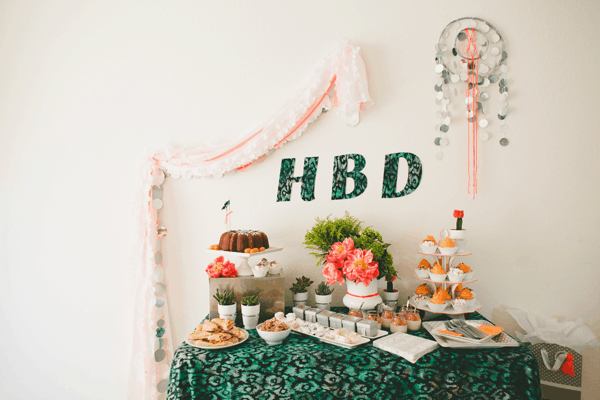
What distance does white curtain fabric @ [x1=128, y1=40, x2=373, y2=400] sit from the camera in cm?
189

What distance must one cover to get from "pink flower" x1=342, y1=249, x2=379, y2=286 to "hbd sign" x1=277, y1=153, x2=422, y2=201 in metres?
0.48

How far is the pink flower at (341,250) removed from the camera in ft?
5.23

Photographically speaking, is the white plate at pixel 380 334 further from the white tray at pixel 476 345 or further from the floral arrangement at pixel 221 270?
the floral arrangement at pixel 221 270

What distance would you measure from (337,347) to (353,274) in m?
0.32

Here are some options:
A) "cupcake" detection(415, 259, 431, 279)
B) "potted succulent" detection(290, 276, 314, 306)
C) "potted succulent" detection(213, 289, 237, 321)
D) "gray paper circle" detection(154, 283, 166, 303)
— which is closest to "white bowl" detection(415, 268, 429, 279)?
"cupcake" detection(415, 259, 431, 279)

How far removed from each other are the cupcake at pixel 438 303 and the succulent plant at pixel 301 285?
62 centimetres

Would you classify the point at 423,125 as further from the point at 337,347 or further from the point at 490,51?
the point at 337,347

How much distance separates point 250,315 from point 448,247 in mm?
982

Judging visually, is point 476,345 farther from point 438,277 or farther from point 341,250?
point 341,250

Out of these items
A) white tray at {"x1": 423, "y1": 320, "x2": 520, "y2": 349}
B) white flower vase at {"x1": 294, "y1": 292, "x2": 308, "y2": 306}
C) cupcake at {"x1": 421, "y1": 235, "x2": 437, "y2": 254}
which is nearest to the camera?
white tray at {"x1": 423, "y1": 320, "x2": 520, "y2": 349}

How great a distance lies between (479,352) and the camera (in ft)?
4.39

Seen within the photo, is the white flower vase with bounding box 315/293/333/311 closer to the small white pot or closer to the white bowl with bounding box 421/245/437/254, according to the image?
the white bowl with bounding box 421/245/437/254

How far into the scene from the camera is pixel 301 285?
71.7 inches

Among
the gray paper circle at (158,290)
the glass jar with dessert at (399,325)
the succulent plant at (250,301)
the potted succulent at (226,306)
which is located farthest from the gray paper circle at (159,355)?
the glass jar with dessert at (399,325)
